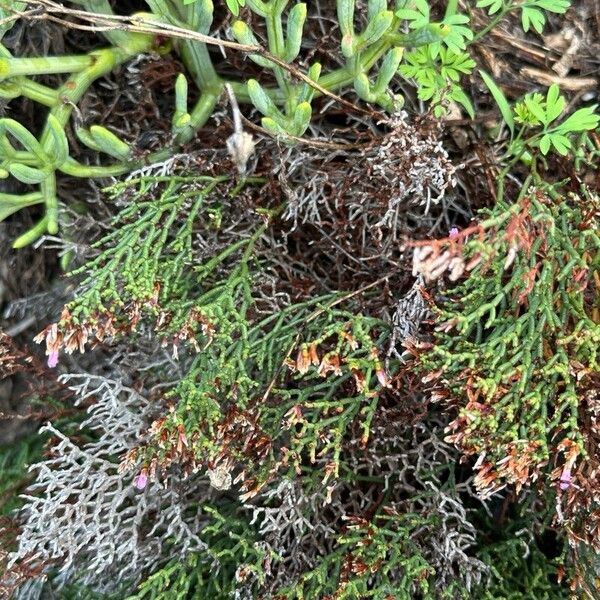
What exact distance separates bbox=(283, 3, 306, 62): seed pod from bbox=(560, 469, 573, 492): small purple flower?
905 mm

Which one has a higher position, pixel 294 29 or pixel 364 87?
pixel 294 29

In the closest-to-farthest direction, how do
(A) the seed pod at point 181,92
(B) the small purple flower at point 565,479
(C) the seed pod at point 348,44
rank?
(B) the small purple flower at point 565,479, (C) the seed pod at point 348,44, (A) the seed pod at point 181,92

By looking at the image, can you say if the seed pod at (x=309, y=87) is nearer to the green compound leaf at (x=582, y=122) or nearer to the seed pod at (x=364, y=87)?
the seed pod at (x=364, y=87)

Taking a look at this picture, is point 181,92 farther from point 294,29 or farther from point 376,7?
point 376,7

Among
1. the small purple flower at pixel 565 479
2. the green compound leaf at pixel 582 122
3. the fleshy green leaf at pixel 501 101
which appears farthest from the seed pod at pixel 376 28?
the small purple flower at pixel 565 479

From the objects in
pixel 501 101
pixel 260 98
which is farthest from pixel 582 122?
pixel 260 98

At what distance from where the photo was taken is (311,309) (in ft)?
5.22

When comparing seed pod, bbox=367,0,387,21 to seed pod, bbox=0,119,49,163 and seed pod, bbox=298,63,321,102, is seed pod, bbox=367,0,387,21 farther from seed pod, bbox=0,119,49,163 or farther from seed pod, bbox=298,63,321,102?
seed pod, bbox=0,119,49,163

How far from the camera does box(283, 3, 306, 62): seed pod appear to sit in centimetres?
129

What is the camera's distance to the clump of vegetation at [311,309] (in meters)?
1.30

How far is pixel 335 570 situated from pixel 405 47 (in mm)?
1090

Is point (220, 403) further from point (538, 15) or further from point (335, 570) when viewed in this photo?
point (538, 15)

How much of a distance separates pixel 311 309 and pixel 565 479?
64cm

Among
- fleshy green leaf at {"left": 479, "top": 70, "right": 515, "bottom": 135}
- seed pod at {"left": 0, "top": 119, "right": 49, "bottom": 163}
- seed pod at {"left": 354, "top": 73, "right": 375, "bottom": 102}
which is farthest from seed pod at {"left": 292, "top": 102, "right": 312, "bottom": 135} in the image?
seed pod at {"left": 0, "top": 119, "right": 49, "bottom": 163}
